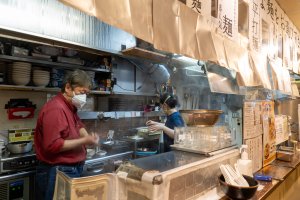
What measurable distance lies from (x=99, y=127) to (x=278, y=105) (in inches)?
123

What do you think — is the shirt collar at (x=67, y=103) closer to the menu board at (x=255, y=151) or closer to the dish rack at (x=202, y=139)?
the dish rack at (x=202, y=139)

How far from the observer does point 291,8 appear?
3361 mm

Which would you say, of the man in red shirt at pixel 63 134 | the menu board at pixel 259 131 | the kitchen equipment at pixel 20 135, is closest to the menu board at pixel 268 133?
the menu board at pixel 259 131

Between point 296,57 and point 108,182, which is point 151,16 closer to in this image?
point 108,182

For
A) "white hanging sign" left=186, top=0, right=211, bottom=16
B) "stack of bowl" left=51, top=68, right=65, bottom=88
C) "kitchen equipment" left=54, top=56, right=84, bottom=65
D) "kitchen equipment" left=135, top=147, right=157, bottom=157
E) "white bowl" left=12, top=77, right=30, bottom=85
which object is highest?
"white hanging sign" left=186, top=0, right=211, bottom=16

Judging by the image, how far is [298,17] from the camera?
3758 millimetres

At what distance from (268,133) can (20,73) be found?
2965 mm

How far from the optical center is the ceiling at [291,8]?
3147 millimetres

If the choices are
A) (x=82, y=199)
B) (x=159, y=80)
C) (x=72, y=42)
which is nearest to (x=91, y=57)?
(x=72, y=42)

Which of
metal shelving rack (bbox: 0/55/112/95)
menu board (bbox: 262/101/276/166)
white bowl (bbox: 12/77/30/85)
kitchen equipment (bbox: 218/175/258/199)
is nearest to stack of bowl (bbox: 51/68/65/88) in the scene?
metal shelving rack (bbox: 0/55/112/95)

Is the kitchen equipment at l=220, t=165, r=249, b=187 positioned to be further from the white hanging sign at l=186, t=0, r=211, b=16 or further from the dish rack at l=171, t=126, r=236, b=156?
the white hanging sign at l=186, t=0, r=211, b=16

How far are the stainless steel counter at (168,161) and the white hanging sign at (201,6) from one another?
1060 mm

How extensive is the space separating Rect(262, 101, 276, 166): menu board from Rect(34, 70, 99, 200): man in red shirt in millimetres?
1796

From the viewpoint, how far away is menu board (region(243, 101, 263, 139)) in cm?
200
